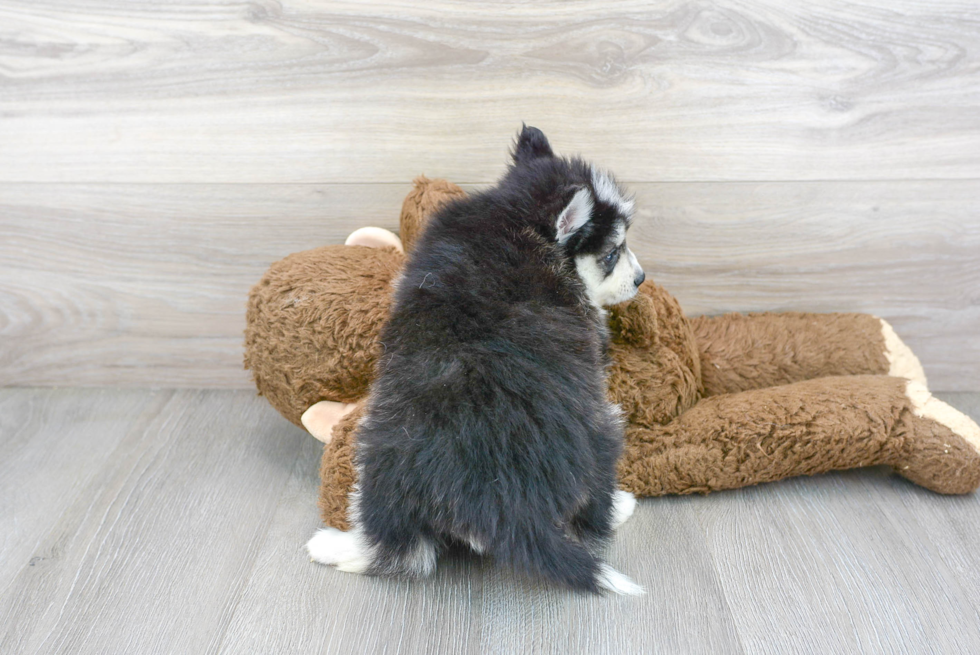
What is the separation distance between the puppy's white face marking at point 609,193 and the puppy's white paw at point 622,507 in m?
0.53

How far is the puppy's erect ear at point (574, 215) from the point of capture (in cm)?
119

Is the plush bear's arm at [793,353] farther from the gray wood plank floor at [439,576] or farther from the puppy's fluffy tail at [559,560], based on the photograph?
the puppy's fluffy tail at [559,560]

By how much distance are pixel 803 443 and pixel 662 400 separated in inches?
11.2

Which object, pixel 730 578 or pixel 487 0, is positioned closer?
pixel 730 578

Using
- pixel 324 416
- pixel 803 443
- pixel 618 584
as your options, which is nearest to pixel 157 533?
pixel 324 416

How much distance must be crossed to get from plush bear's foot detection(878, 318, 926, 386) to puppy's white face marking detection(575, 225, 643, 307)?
0.71 meters

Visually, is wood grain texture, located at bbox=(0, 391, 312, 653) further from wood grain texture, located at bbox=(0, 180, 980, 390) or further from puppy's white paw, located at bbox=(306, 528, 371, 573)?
wood grain texture, located at bbox=(0, 180, 980, 390)

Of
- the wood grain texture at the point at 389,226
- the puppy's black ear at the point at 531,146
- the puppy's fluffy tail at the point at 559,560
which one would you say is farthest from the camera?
the wood grain texture at the point at 389,226

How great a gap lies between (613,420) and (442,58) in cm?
89

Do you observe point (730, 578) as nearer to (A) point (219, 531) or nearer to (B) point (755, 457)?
(B) point (755, 457)

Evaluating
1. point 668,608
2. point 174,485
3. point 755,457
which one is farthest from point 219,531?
point 755,457

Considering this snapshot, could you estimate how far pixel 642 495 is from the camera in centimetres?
145

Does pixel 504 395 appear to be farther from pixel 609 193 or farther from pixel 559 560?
pixel 609 193

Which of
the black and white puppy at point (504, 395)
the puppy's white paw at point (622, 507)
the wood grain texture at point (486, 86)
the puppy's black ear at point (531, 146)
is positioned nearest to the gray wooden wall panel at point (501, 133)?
the wood grain texture at point (486, 86)
